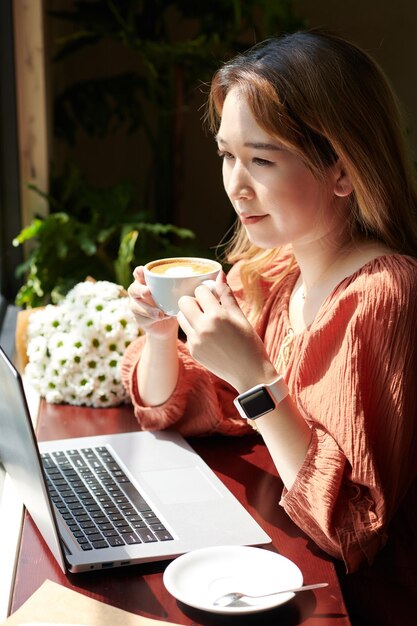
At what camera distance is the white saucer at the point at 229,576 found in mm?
1097

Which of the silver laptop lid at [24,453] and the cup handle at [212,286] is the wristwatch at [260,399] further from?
the silver laptop lid at [24,453]

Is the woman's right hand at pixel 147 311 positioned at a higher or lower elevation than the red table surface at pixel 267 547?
higher

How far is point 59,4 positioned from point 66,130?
61 cm

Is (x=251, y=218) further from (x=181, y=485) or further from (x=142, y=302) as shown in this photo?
(x=181, y=485)

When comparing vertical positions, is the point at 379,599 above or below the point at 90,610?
below

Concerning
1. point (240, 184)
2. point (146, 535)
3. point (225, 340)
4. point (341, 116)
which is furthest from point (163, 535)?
point (341, 116)

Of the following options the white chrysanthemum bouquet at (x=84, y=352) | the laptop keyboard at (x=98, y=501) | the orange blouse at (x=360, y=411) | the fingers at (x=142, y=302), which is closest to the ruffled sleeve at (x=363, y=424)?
the orange blouse at (x=360, y=411)

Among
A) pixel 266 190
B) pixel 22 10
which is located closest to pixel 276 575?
pixel 266 190

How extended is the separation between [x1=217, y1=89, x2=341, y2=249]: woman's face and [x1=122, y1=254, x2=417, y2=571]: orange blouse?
121mm

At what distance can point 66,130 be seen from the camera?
340 cm

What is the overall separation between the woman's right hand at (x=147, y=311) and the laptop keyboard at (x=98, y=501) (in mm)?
227

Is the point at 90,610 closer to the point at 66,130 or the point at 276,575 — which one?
the point at 276,575

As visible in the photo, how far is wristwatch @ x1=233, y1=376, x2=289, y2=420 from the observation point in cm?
126

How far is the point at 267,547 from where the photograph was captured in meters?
1.27
